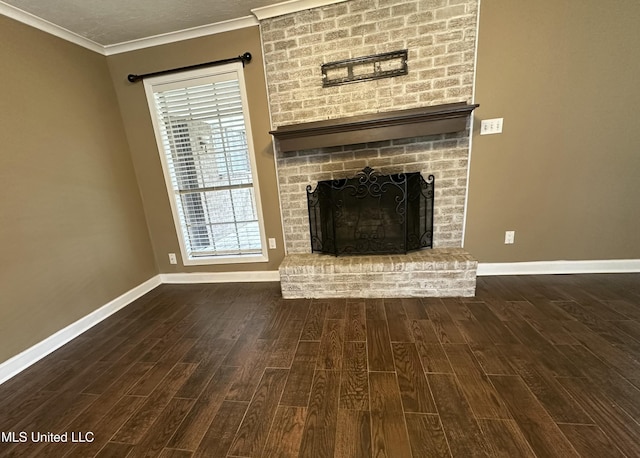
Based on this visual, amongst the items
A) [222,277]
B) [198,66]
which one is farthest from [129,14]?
[222,277]

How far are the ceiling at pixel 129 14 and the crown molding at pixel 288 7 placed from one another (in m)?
0.05

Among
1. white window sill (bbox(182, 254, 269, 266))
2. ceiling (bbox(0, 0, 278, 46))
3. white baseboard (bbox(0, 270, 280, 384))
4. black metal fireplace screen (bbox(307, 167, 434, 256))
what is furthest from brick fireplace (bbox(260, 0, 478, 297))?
white baseboard (bbox(0, 270, 280, 384))

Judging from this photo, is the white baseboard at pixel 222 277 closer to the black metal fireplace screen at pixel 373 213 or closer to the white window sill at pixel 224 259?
the white window sill at pixel 224 259

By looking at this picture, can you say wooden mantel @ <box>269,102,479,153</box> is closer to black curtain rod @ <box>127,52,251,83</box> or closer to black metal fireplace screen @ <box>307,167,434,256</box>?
black metal fireplace screen @ <box>307,167,434,256</box>

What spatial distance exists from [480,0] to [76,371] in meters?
4.08

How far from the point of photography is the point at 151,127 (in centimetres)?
260

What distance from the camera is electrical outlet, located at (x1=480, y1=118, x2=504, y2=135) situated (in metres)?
2.19

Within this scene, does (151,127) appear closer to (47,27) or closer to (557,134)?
(47,27)

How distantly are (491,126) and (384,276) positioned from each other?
1.63 m

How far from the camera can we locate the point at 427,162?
2.33 m

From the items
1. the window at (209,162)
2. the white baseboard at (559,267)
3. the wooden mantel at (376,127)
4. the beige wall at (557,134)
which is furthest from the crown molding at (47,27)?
the white baseboard at (559,267)

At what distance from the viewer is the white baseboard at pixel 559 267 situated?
2.30m

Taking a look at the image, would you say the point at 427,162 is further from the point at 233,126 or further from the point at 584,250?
the point at 233,126

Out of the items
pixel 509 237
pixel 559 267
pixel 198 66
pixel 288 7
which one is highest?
pixel 288 7
